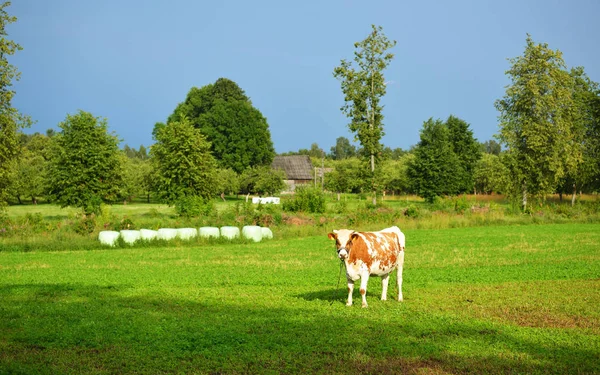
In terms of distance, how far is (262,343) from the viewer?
997 centimetres

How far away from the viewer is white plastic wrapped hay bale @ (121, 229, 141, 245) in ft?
98.5

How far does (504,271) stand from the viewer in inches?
757

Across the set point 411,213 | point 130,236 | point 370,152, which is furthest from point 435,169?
point 130,236

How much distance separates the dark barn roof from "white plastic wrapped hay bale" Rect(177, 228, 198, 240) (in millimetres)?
80585

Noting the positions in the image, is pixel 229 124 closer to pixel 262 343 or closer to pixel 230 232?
pixel 230 232

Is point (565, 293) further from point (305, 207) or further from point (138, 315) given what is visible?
point (305, 207)

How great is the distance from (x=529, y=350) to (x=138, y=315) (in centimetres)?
817

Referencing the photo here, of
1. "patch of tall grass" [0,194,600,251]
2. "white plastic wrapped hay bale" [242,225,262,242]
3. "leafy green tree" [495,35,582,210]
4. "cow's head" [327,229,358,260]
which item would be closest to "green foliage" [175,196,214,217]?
"patch of tall grass" [0,194,600,251]

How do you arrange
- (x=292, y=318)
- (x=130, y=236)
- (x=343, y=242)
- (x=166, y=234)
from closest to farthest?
(x=292, y=318), (x=343, y=242), (x=130, y=236), (x=166, y=234)

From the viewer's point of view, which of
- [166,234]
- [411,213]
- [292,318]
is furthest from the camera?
[411,213]

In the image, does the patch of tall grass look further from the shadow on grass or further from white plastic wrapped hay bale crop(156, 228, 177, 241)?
the shadow on grass

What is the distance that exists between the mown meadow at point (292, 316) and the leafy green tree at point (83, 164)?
74.8 feet

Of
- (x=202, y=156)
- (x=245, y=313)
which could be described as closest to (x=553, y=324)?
(x=245, y=313)

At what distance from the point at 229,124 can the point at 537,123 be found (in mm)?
51757
